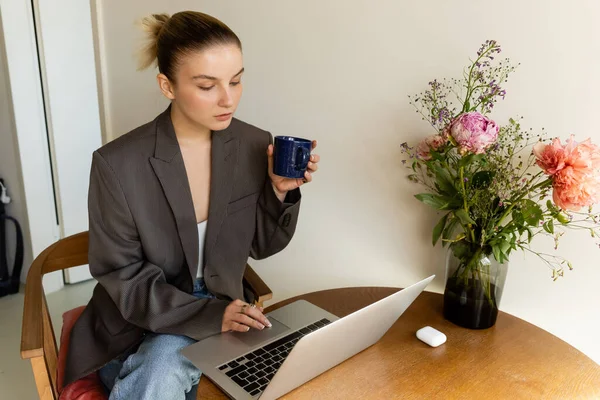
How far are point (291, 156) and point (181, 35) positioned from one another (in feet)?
1.23

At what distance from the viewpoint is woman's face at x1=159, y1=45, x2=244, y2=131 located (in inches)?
44.4

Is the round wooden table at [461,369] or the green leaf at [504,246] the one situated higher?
the green leaf at [504,246]

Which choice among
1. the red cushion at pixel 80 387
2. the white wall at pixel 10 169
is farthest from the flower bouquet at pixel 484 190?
the white wall at pixel 10 169

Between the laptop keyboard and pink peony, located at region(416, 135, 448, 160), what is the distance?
20.8 inches

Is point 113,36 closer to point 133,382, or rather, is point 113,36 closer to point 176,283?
point 176,283

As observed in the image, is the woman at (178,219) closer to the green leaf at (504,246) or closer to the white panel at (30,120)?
the green leaf at (504,246)

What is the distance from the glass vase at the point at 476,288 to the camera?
44.8 inches

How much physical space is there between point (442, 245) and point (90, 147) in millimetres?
2009

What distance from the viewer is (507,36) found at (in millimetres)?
1153

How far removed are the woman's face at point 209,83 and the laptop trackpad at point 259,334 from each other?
19.6 inches

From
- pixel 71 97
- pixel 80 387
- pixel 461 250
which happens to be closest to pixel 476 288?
pixel 461 250

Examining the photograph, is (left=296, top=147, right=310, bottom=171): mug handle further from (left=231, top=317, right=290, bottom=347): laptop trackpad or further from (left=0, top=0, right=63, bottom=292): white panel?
(left=0, top=0, right=63, bottom=292): white panel

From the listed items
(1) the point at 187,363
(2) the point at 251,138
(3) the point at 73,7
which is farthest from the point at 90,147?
(1) the point at 187,363

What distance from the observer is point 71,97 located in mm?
2535
